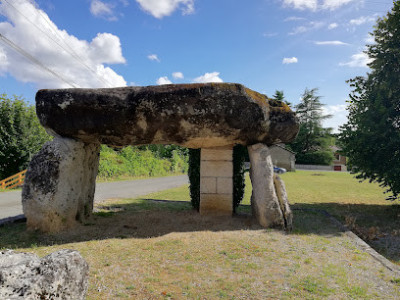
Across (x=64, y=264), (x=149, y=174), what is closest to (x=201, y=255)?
(x=64, y=264)

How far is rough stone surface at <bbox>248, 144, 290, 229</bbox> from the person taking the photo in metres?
6.63

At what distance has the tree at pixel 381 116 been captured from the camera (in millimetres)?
9344

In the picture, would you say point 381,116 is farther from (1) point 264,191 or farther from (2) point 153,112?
(2) point 153,112

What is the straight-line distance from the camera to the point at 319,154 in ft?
153

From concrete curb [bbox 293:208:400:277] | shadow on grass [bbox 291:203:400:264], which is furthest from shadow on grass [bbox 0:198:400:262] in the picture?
concrete curb [bbox 293:208:400:277]

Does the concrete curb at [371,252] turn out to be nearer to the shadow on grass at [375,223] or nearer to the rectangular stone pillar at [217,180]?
the shadow on grass at [375,223]

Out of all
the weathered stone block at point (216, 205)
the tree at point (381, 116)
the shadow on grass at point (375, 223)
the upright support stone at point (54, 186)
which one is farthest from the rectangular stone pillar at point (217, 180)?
the tree at point (381, 116)

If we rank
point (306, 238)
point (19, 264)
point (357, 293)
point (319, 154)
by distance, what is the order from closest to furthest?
point (19, 264), point (357, 293), point (306, 238), point (319, 154)

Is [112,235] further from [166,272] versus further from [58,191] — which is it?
[166,272]

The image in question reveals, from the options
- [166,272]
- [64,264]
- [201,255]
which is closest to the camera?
[64,264]

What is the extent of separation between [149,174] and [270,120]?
66.9ft

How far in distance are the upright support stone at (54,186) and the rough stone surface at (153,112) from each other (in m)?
0.47

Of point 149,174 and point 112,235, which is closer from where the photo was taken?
point 112,235

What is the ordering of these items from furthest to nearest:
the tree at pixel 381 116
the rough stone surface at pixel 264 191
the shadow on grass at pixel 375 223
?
the tree at pixel 381 116 → the rough stone surface at pixel 264 191 → the shadow on grass at pixel 375 223
